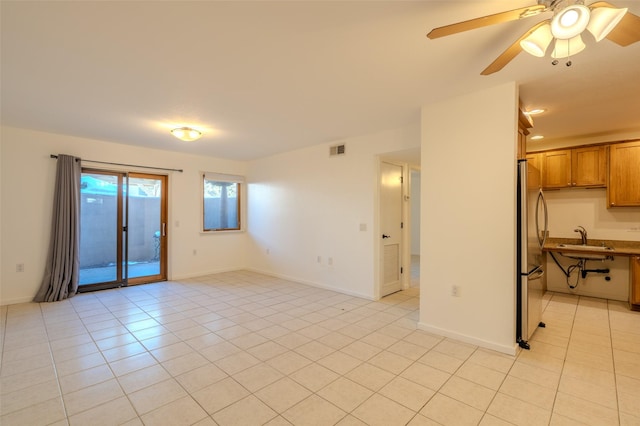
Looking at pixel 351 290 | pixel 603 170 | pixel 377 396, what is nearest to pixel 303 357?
pixel 377 396

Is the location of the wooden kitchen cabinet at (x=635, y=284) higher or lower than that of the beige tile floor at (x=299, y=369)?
higher

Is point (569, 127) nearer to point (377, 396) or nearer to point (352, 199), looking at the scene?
point (352, 199)

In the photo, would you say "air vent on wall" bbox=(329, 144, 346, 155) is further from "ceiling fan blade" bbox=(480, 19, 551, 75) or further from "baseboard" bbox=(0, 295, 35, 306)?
"baseboard" bbox=(0, 295, 35, 306)

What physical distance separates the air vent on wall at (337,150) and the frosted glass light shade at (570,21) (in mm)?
3373

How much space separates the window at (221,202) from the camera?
6344 mm

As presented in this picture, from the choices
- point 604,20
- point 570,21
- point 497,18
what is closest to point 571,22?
point 570,21

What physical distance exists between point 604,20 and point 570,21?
142 millimetres

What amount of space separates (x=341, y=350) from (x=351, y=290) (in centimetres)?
194

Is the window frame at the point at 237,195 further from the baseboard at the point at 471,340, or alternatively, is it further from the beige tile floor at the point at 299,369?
the baseboard at the point at 471,340

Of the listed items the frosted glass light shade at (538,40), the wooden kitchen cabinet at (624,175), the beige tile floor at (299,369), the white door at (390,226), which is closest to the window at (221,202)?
the beige tile floor at (299,369)

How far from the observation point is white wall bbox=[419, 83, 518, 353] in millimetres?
2719

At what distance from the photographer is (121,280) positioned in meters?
5.25

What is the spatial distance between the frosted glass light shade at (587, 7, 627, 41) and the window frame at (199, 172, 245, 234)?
20.0 feet

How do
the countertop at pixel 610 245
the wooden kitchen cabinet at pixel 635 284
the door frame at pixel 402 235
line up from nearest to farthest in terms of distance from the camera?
the wooden kitchen cabinet at pixel 635 284 → the countertop at pixel 610 245 → the door frame at pixel 402 235
